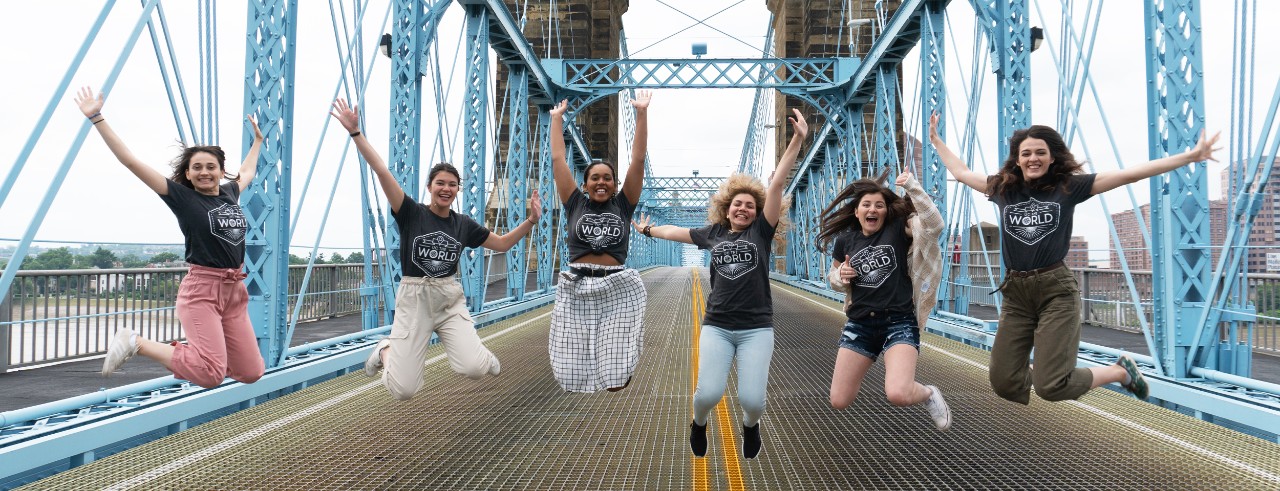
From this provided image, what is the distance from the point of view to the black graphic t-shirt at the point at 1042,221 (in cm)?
420

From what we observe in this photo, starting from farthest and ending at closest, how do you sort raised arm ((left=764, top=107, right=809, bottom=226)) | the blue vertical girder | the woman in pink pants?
the blue vertical girder → raised arm ((left=764, top=107, right=809, bottom=226)) → the woman in pink pants

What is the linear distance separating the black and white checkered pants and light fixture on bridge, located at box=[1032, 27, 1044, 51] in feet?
24.9

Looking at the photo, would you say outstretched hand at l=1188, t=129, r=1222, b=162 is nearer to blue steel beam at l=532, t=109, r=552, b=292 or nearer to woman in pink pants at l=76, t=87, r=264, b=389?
woman in pink pants at l=76, t=87, r=264, b=389

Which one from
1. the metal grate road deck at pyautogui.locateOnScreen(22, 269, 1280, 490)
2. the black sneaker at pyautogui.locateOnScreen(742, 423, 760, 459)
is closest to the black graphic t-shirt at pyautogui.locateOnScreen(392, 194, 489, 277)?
the metal grate road deck at pyautogui.locateOnScreen(22, 269, 1280, 490)

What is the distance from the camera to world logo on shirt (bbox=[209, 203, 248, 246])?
171 inches

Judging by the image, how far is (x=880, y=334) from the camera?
446 centimetres

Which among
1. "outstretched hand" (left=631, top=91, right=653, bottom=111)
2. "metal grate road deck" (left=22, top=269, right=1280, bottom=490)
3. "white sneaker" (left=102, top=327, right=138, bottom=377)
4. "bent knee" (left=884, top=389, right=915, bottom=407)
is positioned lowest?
"metal grate road deck" (left=22, top=269, right=1280, bottom=490)

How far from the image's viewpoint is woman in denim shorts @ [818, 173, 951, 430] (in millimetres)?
4367

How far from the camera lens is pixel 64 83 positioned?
162 inches

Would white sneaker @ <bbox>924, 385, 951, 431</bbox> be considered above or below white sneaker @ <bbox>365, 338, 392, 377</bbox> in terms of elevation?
below

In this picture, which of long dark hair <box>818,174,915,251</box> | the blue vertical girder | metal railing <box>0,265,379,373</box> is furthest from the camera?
metal railing <box>0,265,379,373</box>

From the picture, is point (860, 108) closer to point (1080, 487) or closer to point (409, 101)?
point (409, 101)

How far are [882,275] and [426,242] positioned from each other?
9.06 feet

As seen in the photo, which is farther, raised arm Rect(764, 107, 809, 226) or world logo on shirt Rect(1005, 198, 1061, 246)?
raised arm Rect(764, 107, 809, 226)
